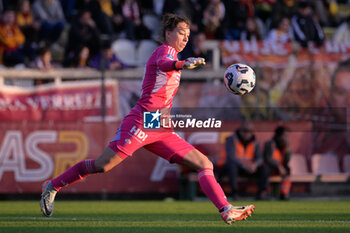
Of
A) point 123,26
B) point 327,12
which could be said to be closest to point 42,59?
point 123,26

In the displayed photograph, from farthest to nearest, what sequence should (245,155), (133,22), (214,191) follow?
(133,22) → (245,155) → (214,191)

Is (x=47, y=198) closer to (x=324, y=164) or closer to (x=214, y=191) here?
(x=214, y=191)

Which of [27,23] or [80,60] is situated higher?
[27,23]

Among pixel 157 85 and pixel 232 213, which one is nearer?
pixel 232 213

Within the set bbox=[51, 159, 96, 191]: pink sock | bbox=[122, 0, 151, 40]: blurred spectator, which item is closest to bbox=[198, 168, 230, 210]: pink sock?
bbox=[51, 159, 96, 191]: pink sock

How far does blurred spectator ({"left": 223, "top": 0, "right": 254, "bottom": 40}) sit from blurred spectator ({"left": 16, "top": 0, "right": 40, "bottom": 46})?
4.57 meters

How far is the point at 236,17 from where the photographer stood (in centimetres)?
1780

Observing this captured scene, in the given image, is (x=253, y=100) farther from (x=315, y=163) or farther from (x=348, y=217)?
(x=348, y=217)

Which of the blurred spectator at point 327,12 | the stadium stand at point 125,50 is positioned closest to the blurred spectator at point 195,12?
the stadium stand at point 125,50

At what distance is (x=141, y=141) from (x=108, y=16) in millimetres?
10169

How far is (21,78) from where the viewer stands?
44.8 ft

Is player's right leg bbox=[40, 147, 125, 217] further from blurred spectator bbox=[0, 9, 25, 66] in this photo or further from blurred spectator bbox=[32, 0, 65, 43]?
blurred spectator bbox=[32, 0, 65, 43]

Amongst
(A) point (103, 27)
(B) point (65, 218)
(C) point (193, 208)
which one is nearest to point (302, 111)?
(C) point (193, 208)

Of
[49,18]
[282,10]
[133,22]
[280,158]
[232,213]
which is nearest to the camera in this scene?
[232,213]
